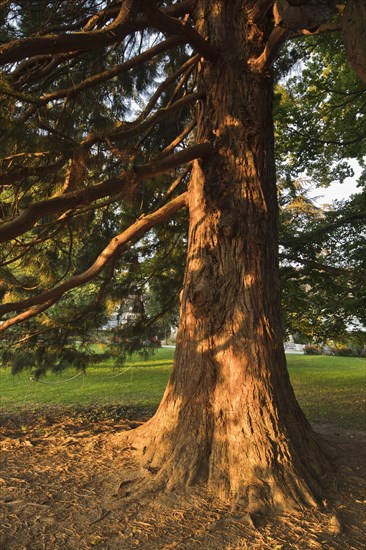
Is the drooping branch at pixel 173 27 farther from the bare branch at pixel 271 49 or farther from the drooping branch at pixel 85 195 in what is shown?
the drooping branch at pixel 85 195

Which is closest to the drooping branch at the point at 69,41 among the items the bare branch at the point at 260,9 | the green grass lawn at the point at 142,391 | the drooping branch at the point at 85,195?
the drooping branch at the point at 85,195

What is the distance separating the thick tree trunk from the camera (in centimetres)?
396

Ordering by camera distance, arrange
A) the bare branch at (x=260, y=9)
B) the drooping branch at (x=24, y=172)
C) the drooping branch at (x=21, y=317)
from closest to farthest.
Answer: the drooping branch at (x=24, y=172) < the bare branch at (x=260, y=9) < the drooping branch at (x=21, y=317)

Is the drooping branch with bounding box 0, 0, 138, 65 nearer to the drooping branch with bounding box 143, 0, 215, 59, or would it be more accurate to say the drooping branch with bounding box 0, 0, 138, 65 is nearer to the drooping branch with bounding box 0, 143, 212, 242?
the drooping branch with bounding box 143, 0, 215, 59

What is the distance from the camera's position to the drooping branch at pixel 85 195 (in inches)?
119

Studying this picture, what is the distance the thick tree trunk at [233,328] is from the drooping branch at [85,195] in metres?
0.64

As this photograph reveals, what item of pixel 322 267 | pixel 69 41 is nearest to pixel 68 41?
pixel 69 41

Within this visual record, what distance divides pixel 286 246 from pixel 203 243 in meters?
4.94

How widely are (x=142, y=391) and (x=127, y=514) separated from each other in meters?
8.50

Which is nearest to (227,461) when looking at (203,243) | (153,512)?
(153,512)

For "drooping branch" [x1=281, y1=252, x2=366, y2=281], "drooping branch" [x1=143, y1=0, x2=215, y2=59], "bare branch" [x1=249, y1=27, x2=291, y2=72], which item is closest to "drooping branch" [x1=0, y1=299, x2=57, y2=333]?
"drooping branch" [x1=143, y1=0, x2=215, y2=59]

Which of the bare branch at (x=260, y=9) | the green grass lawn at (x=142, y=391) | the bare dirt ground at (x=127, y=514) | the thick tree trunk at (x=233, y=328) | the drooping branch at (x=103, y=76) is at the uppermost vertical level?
the bare branch at (x=260, y=9)

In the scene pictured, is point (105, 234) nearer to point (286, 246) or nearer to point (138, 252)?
point (138, 252)

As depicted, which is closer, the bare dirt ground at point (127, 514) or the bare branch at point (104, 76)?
the bare dirt ground at point (127, 514)
